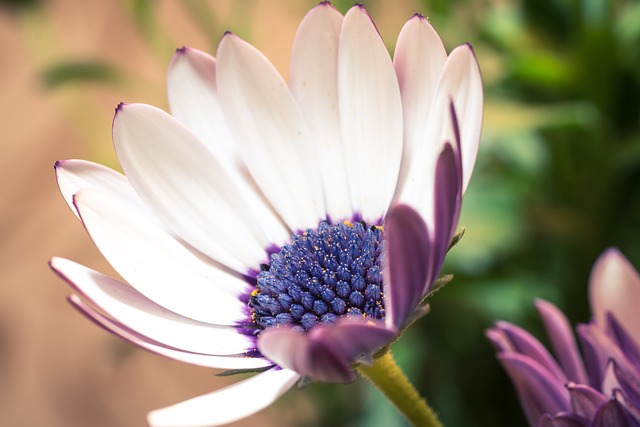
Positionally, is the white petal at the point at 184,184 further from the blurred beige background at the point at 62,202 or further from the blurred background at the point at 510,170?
the blurred beige background at the point at 62,202

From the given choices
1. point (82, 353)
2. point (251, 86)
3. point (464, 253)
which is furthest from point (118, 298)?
point (82, 353)

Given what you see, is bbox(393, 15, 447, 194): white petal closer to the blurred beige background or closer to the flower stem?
the flower stem

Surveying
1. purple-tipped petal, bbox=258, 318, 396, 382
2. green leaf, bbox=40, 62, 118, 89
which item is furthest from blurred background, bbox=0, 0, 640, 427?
purple-tipped petal, bbox=258, 318, 396, 382

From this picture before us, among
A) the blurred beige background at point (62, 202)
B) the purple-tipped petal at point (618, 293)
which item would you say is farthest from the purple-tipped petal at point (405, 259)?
the blurred beige background at point (62, 202)

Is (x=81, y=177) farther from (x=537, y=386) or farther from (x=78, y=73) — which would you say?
(x=78, y=73)

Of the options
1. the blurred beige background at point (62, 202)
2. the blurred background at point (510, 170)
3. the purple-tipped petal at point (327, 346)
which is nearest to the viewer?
the purple-tipped petal at point (327, 346)

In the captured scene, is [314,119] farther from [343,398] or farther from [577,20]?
[343,398]

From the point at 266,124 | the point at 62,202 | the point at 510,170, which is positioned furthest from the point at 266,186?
the point at 62,202
